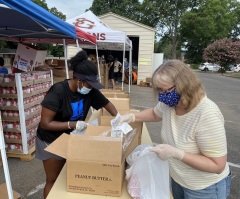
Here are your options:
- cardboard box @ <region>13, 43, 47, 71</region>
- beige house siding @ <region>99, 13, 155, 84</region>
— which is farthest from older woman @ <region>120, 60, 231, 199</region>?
beige house siding @ <region>99, 13, 155, 84</region>

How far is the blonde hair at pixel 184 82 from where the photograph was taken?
4.41ft

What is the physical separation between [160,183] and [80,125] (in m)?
0.82

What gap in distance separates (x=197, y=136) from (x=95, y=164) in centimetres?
61

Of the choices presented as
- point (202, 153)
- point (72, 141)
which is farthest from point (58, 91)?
point (202, 153)

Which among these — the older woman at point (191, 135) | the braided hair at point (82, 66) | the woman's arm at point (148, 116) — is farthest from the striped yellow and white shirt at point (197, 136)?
the braided hair at point (82, 66)

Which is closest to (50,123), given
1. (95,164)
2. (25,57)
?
(95,164)

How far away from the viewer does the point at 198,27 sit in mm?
29234

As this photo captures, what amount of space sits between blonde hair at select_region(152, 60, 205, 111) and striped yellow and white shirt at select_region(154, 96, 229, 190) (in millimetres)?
47

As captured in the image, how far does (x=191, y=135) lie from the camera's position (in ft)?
4.55

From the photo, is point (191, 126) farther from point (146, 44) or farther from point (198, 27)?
point (198, 27)

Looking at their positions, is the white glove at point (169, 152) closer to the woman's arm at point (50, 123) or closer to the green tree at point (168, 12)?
the woman's arm at point (50, 123)

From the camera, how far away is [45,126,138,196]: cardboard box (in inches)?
55.6

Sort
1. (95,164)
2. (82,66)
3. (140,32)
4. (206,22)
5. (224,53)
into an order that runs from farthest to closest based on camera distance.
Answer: (206,22), (224,53), (140,32), (82,66), (95,164)

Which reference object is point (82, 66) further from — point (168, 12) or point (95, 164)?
point (168, 12)
